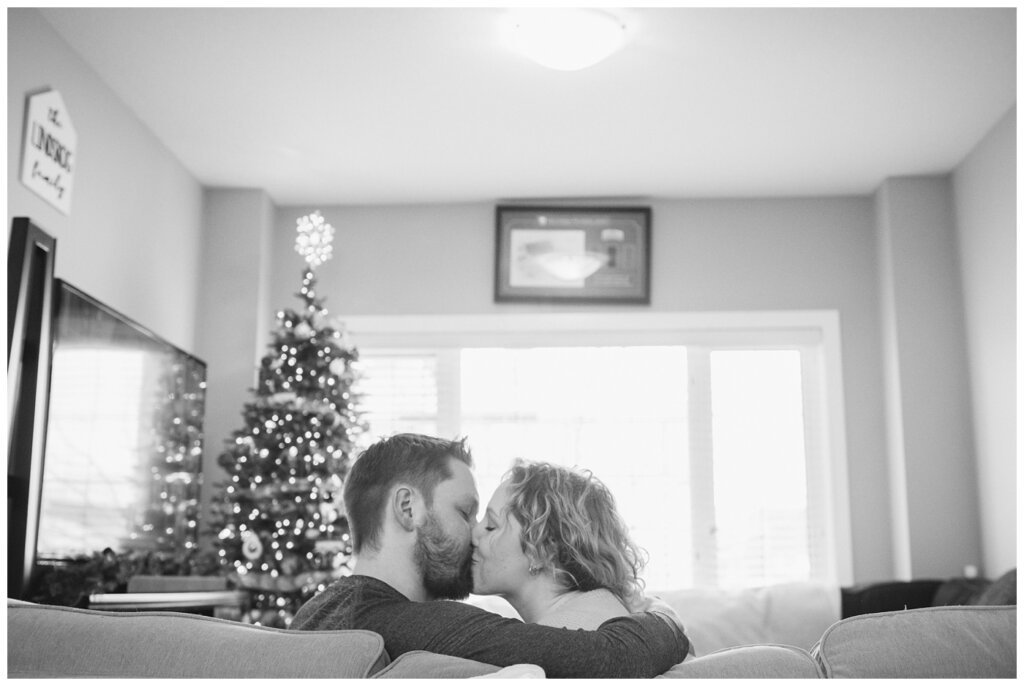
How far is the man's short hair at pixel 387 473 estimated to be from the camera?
86.3 inches

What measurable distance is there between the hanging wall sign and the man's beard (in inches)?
93.7

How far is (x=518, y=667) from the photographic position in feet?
4.92

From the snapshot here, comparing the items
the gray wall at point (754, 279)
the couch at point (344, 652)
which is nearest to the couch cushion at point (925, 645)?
the couch at point (344, 652)

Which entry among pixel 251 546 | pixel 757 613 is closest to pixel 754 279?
pixel 757 613

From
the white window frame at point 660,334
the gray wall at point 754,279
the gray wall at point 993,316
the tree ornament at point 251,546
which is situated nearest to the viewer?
the tree ornament at point 251,546

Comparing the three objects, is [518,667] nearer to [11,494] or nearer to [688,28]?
[11,494]

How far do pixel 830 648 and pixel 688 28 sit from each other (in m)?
2.92

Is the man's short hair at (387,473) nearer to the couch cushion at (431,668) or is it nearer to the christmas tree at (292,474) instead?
the couch cushion at (431,668)

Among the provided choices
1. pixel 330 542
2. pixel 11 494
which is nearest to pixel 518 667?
pixel 11 494

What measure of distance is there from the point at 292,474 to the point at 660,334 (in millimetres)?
2236

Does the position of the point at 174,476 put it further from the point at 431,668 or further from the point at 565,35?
the point at 431,668

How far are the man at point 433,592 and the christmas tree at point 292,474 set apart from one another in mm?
2561

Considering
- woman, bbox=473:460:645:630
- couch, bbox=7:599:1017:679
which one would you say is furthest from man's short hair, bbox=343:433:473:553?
couch, bbox=7:599:1017:679

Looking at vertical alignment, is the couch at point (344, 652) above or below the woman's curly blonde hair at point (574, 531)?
below
